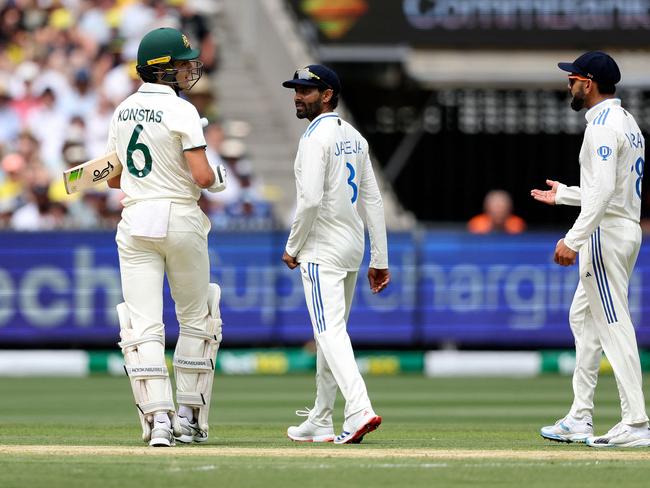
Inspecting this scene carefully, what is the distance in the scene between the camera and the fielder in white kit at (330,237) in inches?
338

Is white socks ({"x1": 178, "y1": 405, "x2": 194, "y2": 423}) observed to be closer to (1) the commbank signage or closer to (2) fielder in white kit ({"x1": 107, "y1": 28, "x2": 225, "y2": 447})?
(2) fielder in white kit ({"x1": 107, "y1": 28, "x2": 225, "y2": 447})

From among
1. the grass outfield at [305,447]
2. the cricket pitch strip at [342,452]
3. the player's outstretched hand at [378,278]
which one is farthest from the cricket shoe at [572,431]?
the player's outstretched hand at [378,278]

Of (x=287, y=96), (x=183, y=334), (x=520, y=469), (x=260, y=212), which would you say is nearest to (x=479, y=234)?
(x=260, y=212)

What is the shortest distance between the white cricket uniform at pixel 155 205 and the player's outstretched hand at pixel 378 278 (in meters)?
1.03

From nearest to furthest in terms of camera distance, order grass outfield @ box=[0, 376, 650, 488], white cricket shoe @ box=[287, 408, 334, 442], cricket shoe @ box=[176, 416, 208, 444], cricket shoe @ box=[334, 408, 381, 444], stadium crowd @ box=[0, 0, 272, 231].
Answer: grass outfield @ box=[0, 376, 650, 488]
cricket shoe @ box=[334, 408, 381, 444]
cricket shoe @ box=[176, 416, 208, 444]
white cricket shoe @ box=[287, 408, 334, 442]
stadium crowd @ box=[0, 0, 272, 231]

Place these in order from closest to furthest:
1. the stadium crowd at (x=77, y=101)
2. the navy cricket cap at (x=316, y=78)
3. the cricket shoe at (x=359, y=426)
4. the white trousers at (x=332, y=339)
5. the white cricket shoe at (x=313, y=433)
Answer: the cricket shoe at (x=359, y=426)
the white trousers at (x=332, y=339)
the navy cricket cap at (x=316, y=78)
the white cricket shoe at (x=313, y=433)
the stadium crowd at (x=77, y=101)

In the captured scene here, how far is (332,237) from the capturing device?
8773mm

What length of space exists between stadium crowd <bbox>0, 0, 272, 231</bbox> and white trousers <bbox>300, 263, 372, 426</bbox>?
8.22m

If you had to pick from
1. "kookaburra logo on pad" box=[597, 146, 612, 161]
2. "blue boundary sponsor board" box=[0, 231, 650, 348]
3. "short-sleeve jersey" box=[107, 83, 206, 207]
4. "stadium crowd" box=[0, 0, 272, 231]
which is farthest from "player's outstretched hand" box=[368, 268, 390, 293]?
"stadium crowd" box=[0, 0, 272, 231]

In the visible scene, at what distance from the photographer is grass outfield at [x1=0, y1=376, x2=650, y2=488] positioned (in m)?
6.98

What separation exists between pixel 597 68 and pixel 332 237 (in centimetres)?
170

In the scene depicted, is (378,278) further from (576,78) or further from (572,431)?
(576,78)

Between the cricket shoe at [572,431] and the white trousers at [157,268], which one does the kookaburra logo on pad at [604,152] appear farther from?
the white trousers at [157,268]

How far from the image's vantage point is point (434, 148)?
23.1 metres
